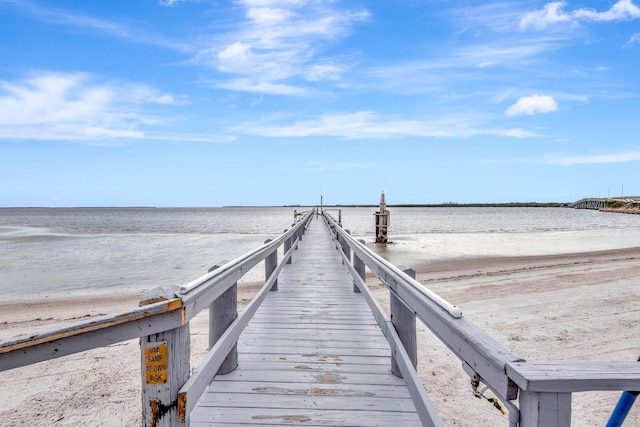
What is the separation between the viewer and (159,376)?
182 cm

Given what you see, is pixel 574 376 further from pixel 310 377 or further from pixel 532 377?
pixel 310 377

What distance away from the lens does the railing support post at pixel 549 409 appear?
3.80 ft

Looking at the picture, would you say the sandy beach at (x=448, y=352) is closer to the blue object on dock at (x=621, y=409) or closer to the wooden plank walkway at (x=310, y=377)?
the wooden plank walkway at (x=310, y=377)

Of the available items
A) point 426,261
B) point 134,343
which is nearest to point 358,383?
point 134,343

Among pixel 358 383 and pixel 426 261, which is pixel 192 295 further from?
pixel 426 261

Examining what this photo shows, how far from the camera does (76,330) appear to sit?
1621 mm

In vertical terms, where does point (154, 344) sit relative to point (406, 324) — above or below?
above

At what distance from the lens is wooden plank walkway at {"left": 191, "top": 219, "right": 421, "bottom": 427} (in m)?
2.96

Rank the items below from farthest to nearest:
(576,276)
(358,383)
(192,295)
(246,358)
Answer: (576,276)
(246,358)
(358,383)
(192,295)

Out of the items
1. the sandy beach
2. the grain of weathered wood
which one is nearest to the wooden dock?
the grain of weathered wood

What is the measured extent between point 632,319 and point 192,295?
33.4 ft

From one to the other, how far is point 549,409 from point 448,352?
6018 millimetres

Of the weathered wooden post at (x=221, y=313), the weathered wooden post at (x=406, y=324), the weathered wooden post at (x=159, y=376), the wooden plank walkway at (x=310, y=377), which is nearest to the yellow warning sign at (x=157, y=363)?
the weathered wooden post at (x=159, y=376)

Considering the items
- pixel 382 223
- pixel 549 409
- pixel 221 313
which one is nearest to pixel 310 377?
pixel 221 313
